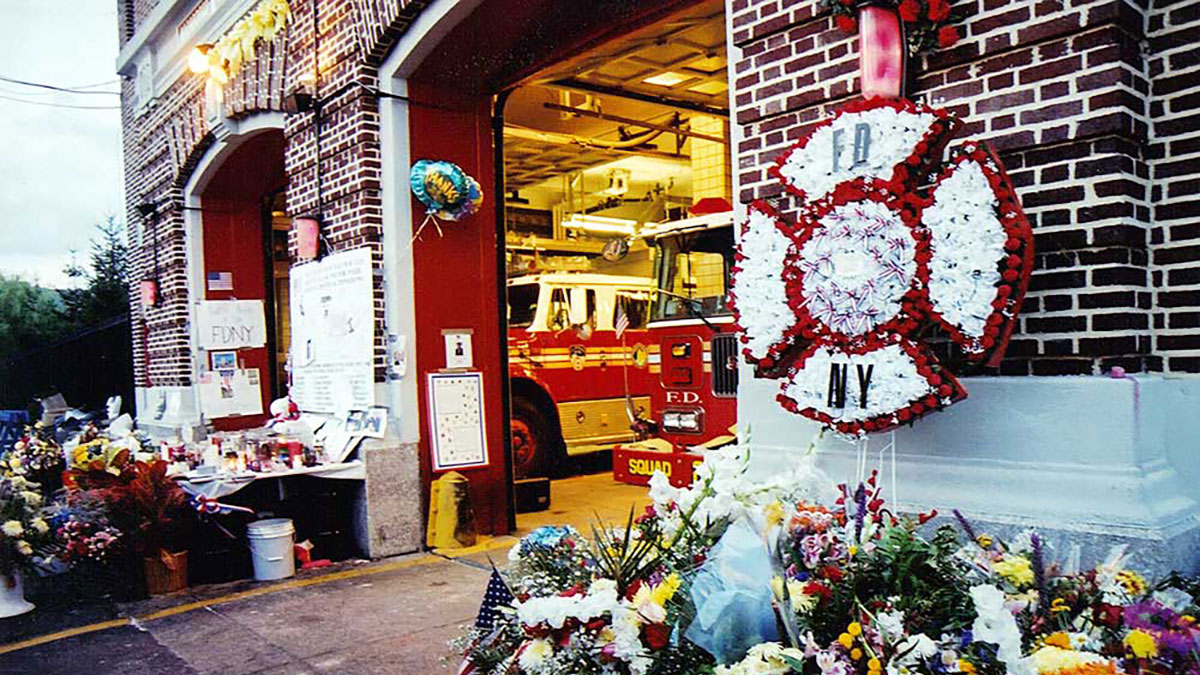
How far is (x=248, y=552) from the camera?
7023 millimetres

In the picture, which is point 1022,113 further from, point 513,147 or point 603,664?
point 513,147

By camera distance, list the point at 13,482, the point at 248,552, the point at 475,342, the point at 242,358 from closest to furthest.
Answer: the point at 13,482 < the point at 248,552 < the point at 475,342 < the point at 242,358

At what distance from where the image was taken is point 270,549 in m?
6.84

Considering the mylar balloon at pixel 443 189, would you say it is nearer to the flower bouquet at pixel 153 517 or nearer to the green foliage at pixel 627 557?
the flower bouquet at pixel 153 517

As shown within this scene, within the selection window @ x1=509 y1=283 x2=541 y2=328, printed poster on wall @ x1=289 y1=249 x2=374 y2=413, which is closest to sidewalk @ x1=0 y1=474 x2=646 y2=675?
printed poster on wall @ x1=289 y1=249 x2=374 y2=413

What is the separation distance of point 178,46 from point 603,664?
453 inches

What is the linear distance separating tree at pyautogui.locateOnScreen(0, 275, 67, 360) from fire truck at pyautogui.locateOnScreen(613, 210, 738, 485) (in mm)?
15299

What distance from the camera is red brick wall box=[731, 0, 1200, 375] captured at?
3.56 meters

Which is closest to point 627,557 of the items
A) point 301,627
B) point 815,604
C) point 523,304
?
point 815,604

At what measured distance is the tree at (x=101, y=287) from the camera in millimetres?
19906

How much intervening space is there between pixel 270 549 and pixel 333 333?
204 centimetres

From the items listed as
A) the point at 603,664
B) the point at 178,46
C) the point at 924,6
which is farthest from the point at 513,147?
the point at 603,664

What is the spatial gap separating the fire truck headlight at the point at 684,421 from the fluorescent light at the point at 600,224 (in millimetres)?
7994

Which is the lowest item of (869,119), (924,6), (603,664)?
(603,664)
